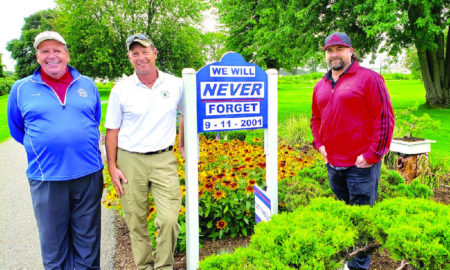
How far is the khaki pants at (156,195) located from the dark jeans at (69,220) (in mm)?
282

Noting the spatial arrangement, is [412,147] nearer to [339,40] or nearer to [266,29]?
[339,40]

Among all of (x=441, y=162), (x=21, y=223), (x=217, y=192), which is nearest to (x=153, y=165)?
(x=217, y=192)

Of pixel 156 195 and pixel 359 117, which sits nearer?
pixel 359 117

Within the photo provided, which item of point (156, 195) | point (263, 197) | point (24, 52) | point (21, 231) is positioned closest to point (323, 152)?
point (263, 197)

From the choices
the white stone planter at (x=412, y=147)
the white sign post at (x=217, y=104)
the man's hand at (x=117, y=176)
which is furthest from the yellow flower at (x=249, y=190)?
the white stone planter at (x=412, y=147)

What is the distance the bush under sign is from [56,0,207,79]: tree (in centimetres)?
1874

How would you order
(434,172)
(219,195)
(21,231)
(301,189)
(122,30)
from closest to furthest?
1. (219,195)
2. (301,189)
3. (21,231)
4. (434,172)
5. (122,30)

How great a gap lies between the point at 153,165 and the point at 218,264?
1.14m

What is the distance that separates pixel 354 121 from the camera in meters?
2.49

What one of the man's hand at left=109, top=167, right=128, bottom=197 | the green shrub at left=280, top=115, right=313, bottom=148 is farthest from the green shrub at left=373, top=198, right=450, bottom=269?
the green shrub at left=280, top=115, right=313, bottom=148

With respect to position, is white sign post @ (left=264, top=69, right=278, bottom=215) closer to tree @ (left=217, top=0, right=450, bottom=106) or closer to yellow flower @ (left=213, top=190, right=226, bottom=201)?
yellow flower @ (left=213, top=190, right=226, bottom=201)

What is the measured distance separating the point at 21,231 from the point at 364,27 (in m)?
11.8

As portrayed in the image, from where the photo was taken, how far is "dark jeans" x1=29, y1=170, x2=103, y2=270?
2402mm

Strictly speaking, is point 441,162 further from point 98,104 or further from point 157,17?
point 157,17
